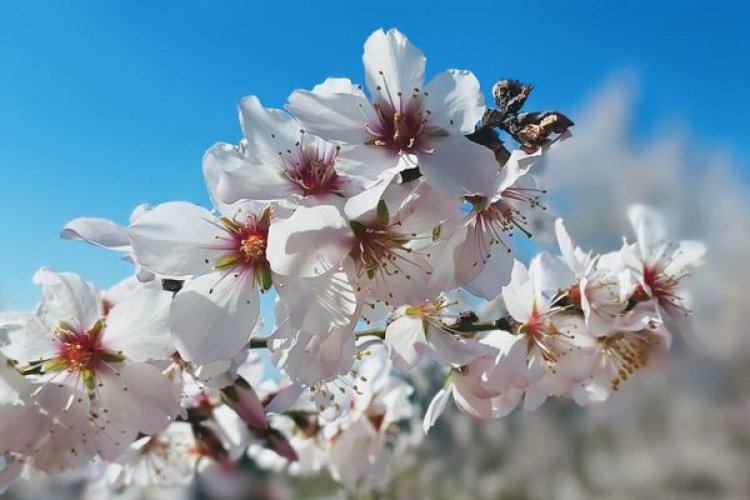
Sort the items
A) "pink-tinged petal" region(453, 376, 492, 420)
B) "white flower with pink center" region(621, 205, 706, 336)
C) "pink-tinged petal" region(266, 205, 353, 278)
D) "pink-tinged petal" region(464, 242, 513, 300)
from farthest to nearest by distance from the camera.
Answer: "white flower with pink center" region(621, 205, 706, 336) → "pink-tinged petal" region(453, 376, 492, 420) → "pink-tinged petal" region(464, 242, 513, 300) → "pink-tinged petal" region(266, 205, 353, 278)

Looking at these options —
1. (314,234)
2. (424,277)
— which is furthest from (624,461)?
(314,234)

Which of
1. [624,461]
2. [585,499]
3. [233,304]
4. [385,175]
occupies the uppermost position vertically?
[385,175]

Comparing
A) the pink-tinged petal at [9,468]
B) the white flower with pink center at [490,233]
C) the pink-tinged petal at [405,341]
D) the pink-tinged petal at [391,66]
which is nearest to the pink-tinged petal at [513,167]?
the white flower with pink center at [490,233]

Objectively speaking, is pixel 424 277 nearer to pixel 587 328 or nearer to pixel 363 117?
pixel 363 117

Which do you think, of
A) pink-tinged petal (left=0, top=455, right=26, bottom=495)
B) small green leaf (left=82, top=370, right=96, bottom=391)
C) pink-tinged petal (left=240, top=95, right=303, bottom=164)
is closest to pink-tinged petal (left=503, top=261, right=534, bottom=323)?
pink-tinged petal (left=240, top=95, right=303, bottom=164)

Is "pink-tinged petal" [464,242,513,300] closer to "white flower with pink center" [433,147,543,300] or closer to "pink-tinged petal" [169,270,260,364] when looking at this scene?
"white flower with pink center" [433,147,543,300]

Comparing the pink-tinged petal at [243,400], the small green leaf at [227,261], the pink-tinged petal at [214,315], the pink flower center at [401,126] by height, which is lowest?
the pink-tinged petal at [243,400]

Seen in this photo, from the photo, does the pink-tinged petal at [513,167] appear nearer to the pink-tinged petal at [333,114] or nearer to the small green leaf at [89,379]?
the pink-tinged petal at [333,114]
